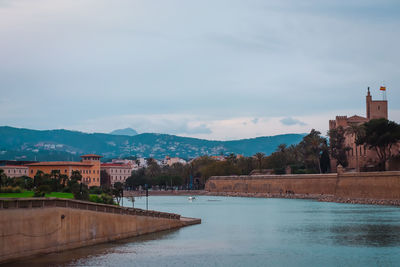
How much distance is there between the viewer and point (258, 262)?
25781 millimetres

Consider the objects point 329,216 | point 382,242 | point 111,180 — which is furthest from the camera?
point 111,180

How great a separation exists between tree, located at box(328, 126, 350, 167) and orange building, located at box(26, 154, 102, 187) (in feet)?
128

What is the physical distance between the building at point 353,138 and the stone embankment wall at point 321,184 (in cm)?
619

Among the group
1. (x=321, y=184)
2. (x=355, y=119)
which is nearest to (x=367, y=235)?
(x=321, y=184)

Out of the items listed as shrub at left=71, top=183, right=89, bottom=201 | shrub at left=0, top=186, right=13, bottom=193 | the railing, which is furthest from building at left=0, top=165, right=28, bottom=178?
the railing

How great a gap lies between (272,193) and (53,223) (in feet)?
241

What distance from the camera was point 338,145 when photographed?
303 feet

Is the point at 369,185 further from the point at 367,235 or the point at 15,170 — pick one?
the point at 15,170

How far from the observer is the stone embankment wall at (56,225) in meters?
22.1

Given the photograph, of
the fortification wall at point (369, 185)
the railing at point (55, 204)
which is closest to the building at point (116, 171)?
the fortification wall at point (369, 185)

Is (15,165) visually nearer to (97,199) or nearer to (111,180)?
(111,180)

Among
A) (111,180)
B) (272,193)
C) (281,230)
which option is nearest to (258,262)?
(281,230)

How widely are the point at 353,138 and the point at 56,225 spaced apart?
2896 inches

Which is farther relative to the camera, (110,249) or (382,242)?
(382,242)
